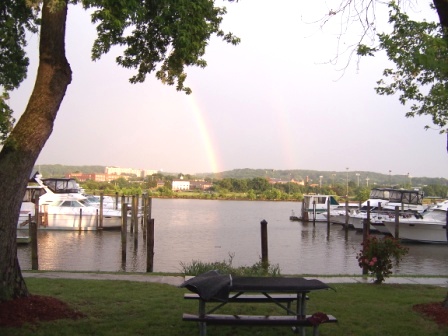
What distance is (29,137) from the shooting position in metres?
7.88

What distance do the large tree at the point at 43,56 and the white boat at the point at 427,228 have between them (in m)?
30.1

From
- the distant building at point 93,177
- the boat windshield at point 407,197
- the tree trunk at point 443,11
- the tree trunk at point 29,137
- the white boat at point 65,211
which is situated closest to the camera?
the tree trunk at point 29,137

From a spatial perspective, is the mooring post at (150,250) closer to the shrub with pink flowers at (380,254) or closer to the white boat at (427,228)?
the shrub with pink flowers at (380,254)

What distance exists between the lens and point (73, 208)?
42.0 m

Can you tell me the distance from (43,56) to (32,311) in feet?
13.0

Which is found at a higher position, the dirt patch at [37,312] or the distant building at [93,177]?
the distant building at [93,177]

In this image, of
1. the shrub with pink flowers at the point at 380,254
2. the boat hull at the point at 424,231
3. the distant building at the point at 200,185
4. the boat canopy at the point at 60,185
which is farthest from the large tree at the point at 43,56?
the distant building at the point at 200,185

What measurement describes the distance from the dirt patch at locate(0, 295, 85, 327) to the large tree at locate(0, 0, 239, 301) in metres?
0.19

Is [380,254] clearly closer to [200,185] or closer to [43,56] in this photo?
[43,56]

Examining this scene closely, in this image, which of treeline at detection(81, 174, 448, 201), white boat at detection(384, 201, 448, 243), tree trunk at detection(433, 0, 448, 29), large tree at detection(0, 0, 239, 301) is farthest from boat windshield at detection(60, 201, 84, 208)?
treeline at detection(81, 174, 448, 201)

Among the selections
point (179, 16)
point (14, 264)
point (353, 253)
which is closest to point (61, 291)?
point (14, 264)

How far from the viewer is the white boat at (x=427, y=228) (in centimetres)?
3628

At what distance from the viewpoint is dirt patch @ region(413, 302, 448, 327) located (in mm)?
8148

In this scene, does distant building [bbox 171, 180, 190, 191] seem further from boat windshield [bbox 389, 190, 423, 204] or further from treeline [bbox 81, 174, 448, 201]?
boat windshield [bbox 389, 190, 423, 204]
